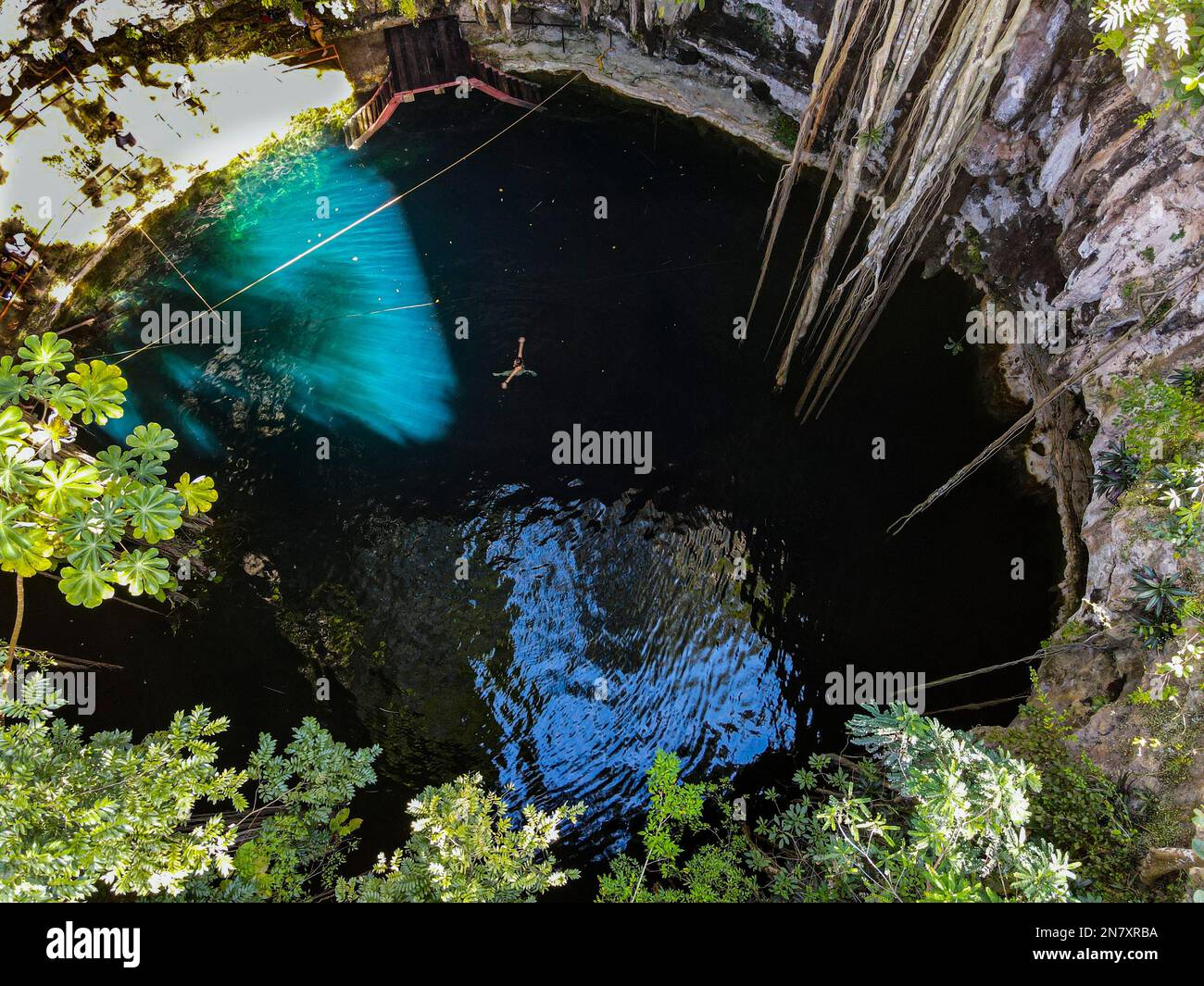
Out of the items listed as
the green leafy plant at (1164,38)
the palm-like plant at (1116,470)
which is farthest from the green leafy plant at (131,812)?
the green leafy plant at (1164,38)

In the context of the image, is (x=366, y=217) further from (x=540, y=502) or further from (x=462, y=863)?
(x=462, y=863)

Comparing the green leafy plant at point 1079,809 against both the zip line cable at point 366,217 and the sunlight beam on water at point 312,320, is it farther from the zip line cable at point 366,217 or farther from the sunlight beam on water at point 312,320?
the zip line cable at point 366,217

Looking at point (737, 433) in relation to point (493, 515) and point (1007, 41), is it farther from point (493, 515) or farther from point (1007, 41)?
point (1007, 41)

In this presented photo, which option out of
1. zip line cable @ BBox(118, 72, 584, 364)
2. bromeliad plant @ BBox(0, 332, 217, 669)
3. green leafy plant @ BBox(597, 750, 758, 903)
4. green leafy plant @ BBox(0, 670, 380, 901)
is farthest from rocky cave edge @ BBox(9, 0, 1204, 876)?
bromeliad plant @ BBox(0, 332, 217, 669)

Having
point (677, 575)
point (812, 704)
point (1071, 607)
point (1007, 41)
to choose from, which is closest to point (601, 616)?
point (677, 575)

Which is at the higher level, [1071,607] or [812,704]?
[1071,607]

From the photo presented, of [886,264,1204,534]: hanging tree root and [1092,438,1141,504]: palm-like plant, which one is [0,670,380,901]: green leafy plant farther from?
[1092,438,1141,504]: palm-like plant

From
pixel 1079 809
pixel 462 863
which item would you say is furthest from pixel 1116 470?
pixel 462 863

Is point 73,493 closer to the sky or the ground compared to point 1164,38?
closer to the ground
